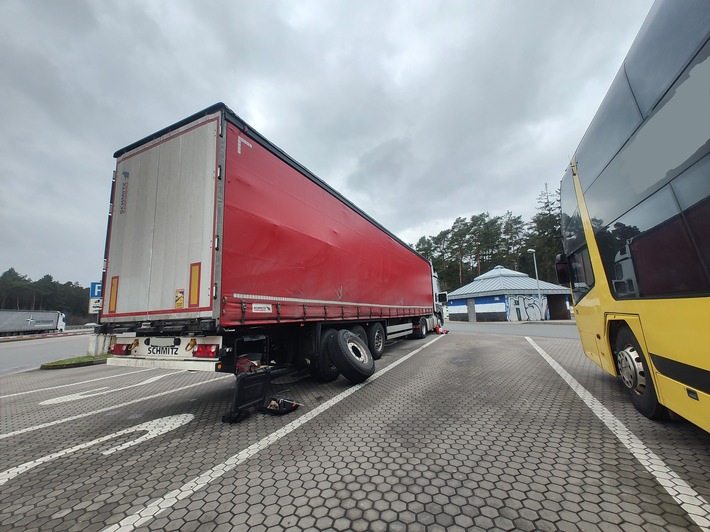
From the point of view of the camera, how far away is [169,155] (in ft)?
14.6

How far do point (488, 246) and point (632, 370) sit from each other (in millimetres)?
50150

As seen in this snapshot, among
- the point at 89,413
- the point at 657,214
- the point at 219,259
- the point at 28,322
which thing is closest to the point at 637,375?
the point at 657,214

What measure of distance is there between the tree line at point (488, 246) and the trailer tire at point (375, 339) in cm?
4385

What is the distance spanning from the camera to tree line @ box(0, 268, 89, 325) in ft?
196

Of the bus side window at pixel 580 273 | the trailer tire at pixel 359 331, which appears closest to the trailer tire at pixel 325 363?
the trailer tire at pixel 359 331

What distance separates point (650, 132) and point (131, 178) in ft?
21.3

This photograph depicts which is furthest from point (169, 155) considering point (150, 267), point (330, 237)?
point (330, 237)

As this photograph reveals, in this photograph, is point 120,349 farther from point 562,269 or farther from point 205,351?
point 562,269

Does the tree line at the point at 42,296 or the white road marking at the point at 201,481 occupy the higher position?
the tree line at the point at 42,296

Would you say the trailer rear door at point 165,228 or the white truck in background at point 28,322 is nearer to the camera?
the trailer rear door at point 165,228

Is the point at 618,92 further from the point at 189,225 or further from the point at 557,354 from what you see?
the point at 557,354

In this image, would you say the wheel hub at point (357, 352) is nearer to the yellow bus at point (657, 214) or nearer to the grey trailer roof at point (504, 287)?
the yellow bus at point (657, 214)

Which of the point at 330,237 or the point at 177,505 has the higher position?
the point at 330,237

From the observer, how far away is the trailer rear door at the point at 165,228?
12.7 ft
